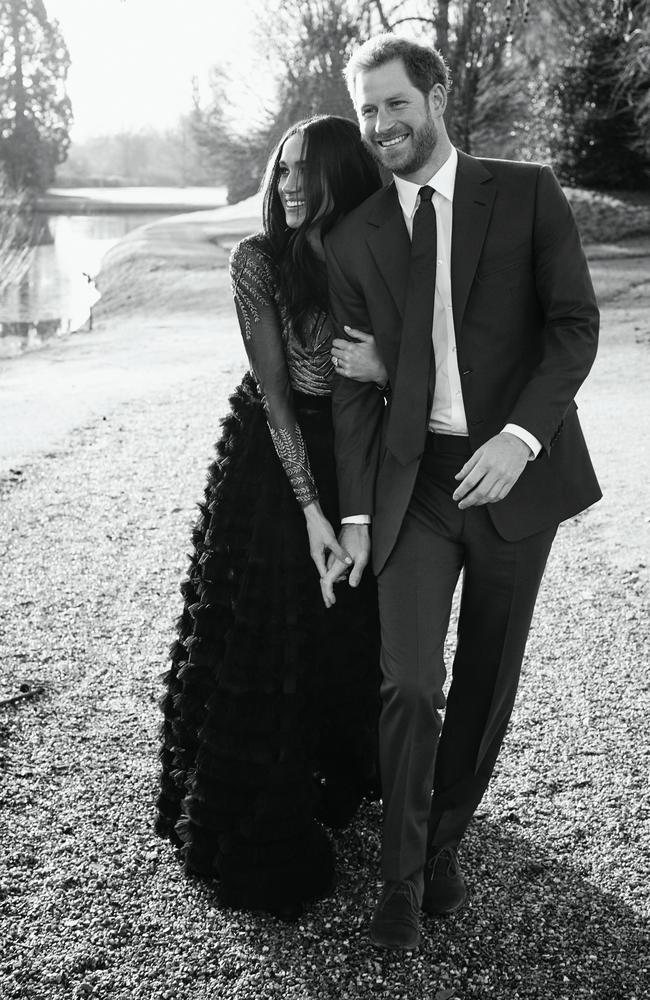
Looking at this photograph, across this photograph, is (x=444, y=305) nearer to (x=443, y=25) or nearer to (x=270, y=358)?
(x=270, y=358)

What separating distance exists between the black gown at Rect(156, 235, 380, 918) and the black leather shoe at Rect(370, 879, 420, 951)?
11.1 inches

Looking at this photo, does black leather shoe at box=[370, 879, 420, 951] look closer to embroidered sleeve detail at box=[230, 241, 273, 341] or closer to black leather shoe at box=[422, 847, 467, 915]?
black leather shoe at box=[422, 847, 467, 915]

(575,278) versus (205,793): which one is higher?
(575,278)

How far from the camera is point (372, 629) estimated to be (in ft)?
10.1

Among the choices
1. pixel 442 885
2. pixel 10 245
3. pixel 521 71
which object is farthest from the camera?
pixel 521 71

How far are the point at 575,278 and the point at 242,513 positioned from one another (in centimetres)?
110

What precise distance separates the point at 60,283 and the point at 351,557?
2884cm

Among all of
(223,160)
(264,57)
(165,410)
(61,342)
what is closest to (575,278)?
(165,410)

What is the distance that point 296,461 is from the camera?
2.78 meters

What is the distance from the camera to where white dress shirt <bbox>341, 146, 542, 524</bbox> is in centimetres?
A: 269

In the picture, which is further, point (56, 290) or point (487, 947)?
point (56, 290)

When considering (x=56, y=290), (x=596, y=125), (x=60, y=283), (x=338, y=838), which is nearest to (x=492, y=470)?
(x=338, y=838)

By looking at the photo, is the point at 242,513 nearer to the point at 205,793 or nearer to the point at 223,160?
the point at 205,793

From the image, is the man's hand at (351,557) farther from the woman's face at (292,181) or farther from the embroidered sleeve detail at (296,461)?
the woman's face at (292,181)
